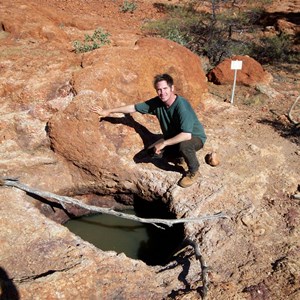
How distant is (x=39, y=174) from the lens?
391cm

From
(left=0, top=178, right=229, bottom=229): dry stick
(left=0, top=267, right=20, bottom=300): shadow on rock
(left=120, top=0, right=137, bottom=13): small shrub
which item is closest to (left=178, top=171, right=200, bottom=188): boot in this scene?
(left=0, top=178, right=229, bottom=229): dry stick

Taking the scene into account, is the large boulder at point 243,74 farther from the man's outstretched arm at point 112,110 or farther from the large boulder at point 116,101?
the man's outstretched arm at point 112,110

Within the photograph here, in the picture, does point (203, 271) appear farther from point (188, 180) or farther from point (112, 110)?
point (112, 110)

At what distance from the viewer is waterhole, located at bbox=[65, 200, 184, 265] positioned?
12.5ft

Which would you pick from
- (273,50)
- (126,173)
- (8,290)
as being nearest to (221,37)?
(273,50)

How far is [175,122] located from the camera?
11.8 feet

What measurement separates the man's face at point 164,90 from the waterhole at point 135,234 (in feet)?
4.21

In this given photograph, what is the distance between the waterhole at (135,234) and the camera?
3809mm

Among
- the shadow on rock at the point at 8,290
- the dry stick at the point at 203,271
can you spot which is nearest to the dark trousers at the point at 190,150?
the dry stick at the point at 203,271

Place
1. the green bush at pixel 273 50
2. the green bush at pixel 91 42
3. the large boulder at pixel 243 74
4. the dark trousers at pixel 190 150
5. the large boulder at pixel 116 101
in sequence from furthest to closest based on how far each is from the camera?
1. the green bush at pixel 273 50
2. the large boulder at pixel 243 74
3. the green bush at pixel 91 42
4. the large boulder at pixel 116 101
5. the dark trousers at pixel 190 150

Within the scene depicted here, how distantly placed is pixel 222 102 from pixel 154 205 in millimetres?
2252

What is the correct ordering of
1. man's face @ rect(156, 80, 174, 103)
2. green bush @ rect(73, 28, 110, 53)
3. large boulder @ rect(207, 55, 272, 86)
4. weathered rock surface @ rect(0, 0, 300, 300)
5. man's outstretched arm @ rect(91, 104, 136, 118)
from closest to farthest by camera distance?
weathered rock surface @ rect(0, 0, 300, 300)
man's face @ rect(156, 80, 174, 103)
man's outstretched arm @ rect(91, 104, 136, 118)
green bush @ rect(73, 28, 110, 53)
large boulder @ rect(207, 55, 272, 86)

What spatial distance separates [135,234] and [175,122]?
4.69ft

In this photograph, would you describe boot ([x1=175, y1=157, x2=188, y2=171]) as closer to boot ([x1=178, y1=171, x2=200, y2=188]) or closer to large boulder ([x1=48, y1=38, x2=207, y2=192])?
boot ([x1=178, y1=171, x2=200, y2=188])
